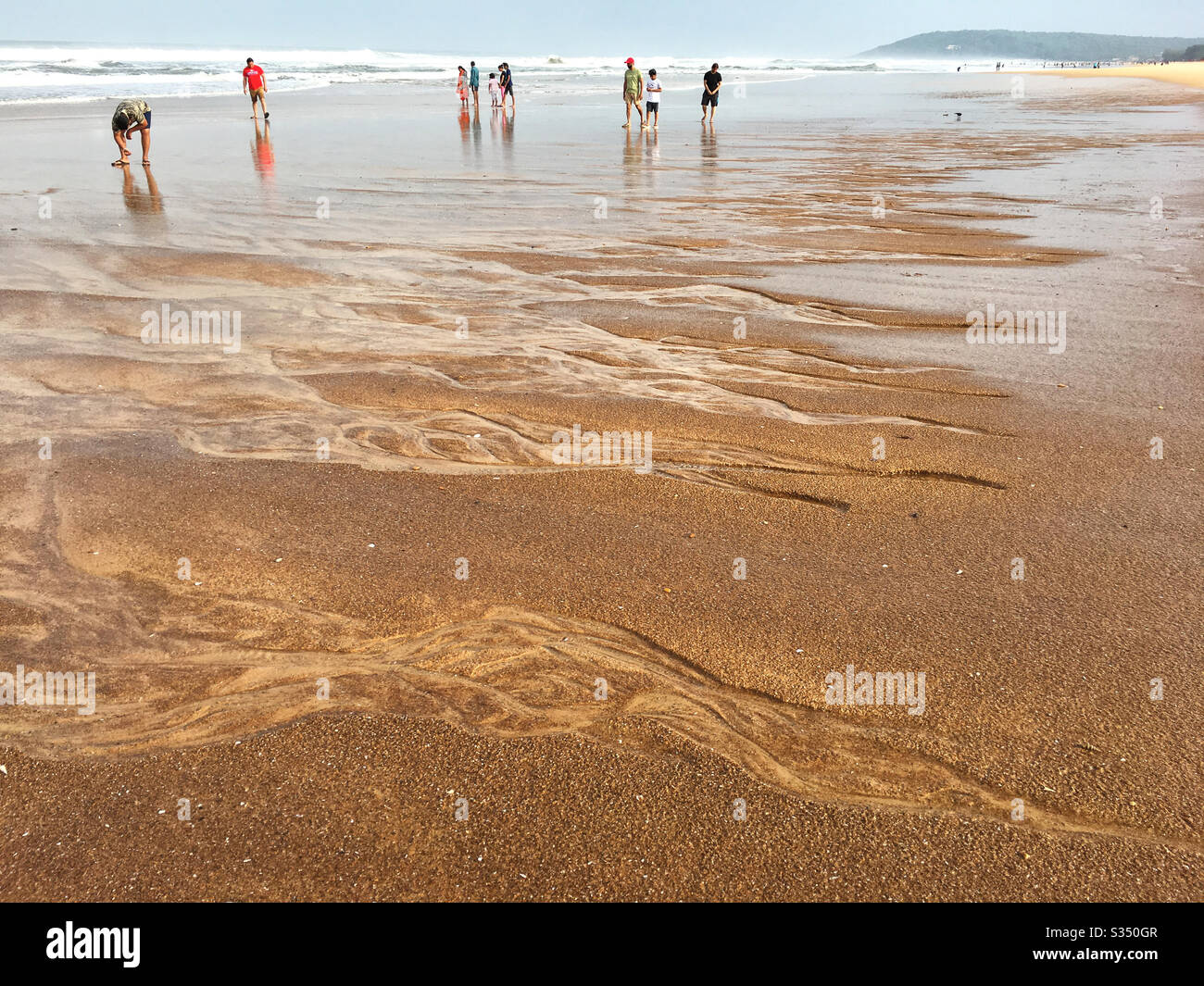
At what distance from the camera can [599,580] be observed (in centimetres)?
386

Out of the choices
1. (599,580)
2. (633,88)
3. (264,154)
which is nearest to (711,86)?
(633,88)

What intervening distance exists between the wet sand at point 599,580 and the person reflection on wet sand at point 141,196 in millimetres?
3442

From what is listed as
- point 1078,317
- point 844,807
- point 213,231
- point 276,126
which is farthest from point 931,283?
point 276,126

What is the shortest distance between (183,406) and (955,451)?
181 inches

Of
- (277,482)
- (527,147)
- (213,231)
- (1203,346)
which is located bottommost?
(277,482)

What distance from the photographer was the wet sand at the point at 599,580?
259cm

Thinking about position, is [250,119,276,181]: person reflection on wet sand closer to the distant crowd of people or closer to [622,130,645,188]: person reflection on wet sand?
the distant crowd of people

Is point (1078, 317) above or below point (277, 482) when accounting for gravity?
above

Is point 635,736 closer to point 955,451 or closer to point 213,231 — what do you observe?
point 955,451

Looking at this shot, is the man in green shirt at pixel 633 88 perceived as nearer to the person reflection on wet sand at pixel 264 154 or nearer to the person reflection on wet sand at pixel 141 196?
the person reflection on wet sand at pixel 264 154

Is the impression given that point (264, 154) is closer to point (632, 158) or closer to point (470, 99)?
point (632, 158)

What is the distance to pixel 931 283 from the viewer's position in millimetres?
8609

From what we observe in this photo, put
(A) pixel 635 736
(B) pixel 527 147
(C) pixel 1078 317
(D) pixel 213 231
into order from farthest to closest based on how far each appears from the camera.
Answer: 1. (B) pixel 527 147
2. (D) pixel 213 231
3. (C) pixel 1078 317
4. (A) pixel 635 736

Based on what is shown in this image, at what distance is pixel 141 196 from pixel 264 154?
18.9 feet
